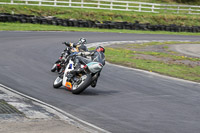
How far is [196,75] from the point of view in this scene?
1570 cm

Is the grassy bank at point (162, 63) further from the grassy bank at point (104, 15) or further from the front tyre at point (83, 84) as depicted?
the grassy bank at point (104, 15)

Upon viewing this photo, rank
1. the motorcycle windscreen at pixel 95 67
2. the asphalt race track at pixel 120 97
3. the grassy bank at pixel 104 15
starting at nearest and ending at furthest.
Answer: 1. the asphalt race track at pixel 120 97
2. the motorcycle windscreen at pixel 95 67
3. the grassy bank at pixel 104 15

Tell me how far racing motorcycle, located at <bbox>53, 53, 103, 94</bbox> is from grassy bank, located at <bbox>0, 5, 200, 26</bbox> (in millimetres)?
27858

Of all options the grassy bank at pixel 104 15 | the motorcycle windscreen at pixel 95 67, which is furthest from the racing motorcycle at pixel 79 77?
the grassy bank at pixel 104 15

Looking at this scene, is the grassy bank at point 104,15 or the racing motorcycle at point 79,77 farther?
the grassy bank at point 104,15

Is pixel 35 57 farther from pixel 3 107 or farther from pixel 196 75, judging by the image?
pixel 3 107

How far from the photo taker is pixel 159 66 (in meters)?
17.5

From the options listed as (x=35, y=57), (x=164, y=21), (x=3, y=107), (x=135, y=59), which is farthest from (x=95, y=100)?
(x=164, y=21)

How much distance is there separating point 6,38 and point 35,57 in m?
7.48

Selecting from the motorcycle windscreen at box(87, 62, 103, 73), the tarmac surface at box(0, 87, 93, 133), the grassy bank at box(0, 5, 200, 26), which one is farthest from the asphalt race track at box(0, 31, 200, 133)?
the grassy bank at box(0, 5, 200, 26)

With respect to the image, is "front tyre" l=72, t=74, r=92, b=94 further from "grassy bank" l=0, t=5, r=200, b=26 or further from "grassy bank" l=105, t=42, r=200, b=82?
"grassy bank" l=0, t=5, r=200, b=26

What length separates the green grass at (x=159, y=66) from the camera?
613 inches

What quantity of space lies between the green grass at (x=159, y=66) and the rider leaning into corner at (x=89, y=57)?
5.35m

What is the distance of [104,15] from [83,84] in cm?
3424
